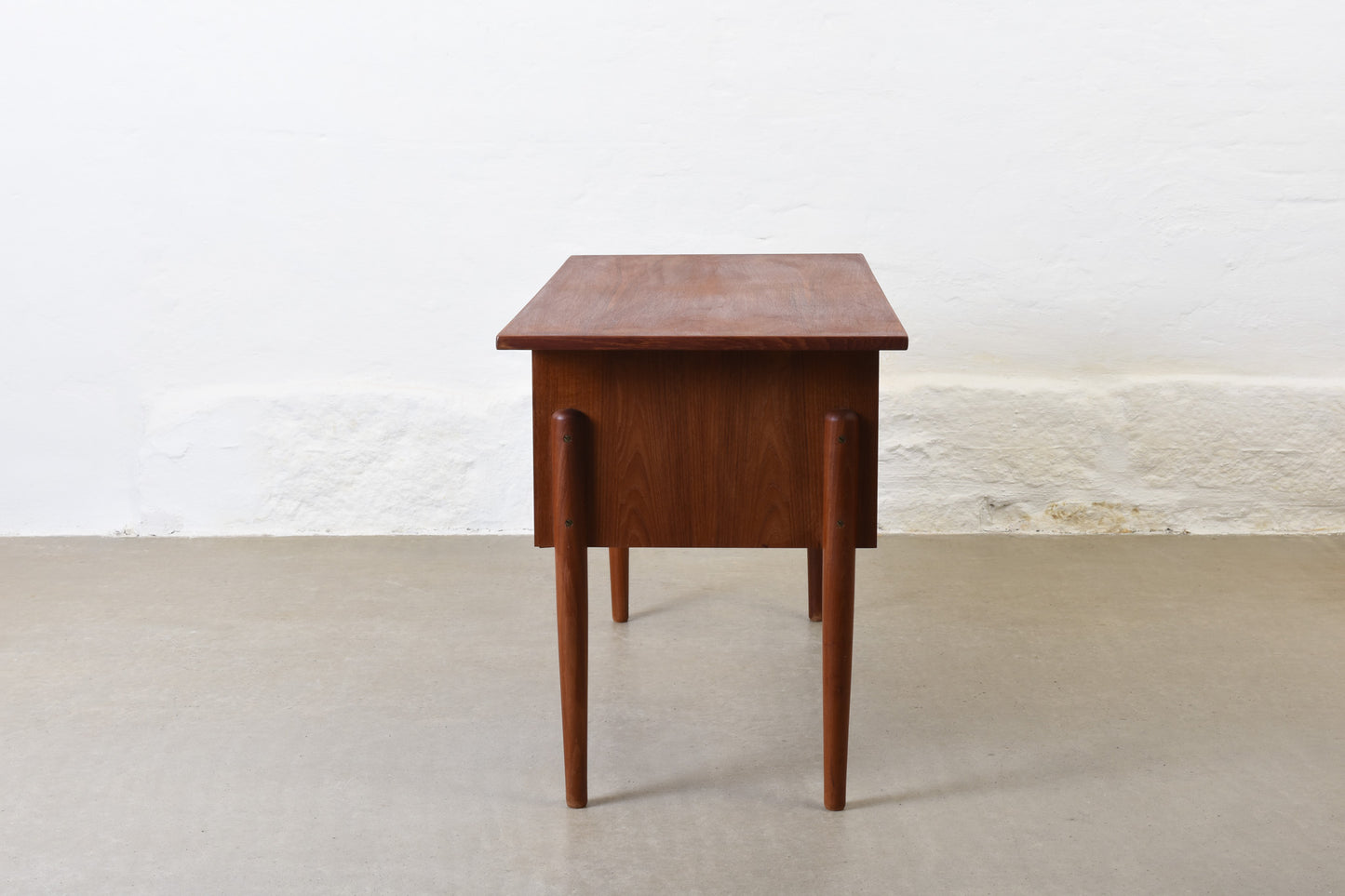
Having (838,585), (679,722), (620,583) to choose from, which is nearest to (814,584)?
(620,583)

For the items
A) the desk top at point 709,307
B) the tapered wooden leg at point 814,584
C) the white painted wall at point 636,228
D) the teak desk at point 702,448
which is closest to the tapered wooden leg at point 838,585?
the teak desk at point 702,448

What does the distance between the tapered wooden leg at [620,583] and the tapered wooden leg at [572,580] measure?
775 millimetres

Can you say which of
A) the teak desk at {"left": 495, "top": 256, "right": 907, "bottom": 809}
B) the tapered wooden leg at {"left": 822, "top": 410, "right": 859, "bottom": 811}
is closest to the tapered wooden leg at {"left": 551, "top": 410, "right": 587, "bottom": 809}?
the teak desk at {"left": 495, "top": 256, "right": 907, "bottom": 809}

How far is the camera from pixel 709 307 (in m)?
2.14

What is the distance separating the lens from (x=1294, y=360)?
350 cm

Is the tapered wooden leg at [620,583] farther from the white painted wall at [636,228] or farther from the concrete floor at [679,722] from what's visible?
the white painted wall at [636,228]

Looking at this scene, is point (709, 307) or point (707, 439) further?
point (709, 307)

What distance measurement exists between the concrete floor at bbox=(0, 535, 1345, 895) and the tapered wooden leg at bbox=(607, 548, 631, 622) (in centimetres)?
5

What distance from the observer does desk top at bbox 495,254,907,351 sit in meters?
1.91

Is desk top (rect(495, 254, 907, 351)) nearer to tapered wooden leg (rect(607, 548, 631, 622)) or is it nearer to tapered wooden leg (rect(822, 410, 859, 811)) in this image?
tapered wooden leg (rect(822, 410, 859, 811))

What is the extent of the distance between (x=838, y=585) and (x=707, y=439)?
30 centimetres

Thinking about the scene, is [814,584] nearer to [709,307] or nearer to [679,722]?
[679,722]

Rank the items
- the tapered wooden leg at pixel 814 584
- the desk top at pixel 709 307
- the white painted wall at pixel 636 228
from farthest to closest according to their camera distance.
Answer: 1. the white painted wall at pixel 636 228
2. the tapered wooden leg at pixel 814 584
3. the desk top at pixel 709 307

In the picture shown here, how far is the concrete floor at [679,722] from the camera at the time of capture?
1961mm
